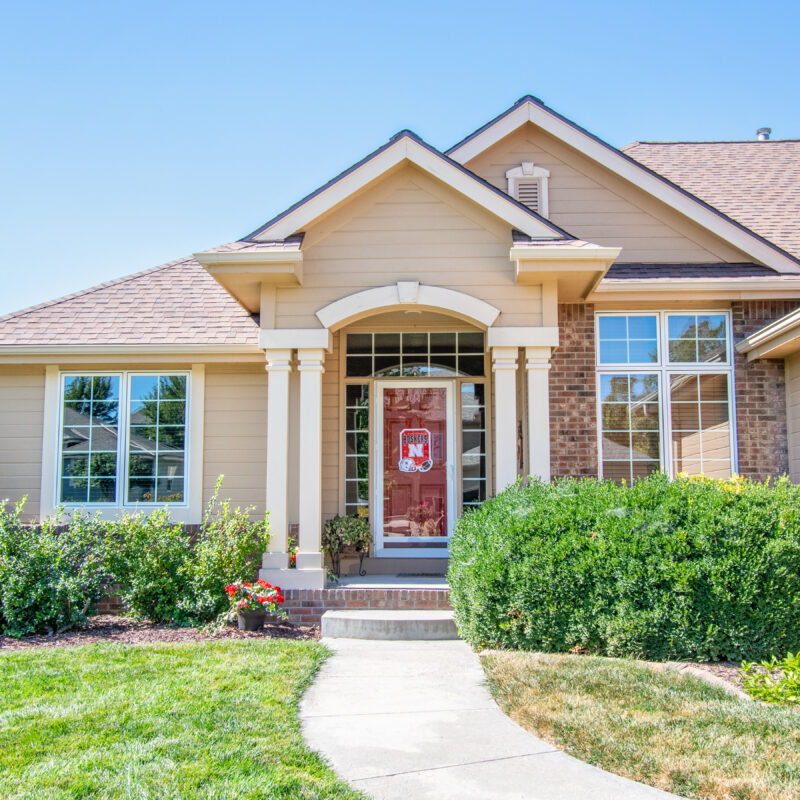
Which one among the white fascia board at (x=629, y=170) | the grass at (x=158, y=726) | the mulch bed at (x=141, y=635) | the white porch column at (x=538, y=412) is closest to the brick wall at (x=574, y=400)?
the white porch column at (x=538, y=412)

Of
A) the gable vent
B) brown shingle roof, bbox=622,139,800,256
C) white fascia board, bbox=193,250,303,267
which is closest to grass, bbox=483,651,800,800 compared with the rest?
white fascia board, bbox=193,250,303,267

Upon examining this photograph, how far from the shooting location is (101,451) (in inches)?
388

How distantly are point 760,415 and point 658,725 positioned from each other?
19.8 feet

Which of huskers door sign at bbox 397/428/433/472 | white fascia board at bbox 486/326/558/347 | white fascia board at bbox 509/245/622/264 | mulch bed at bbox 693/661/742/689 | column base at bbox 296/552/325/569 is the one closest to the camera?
mulch bed at bbox 693/661/742/689

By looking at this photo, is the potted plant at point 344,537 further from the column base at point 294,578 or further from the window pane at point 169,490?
the window pane at point 169,490

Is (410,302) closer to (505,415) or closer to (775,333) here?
(505,415)

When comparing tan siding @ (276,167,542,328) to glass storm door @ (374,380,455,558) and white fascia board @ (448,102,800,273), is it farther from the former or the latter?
white fascia board @ (448,102,800,273)

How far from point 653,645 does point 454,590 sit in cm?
178

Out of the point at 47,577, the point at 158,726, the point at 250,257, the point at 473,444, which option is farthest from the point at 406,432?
the point at 158,726

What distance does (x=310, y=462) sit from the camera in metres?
8.26

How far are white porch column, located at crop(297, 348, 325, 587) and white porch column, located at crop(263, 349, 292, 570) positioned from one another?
0.16 meters

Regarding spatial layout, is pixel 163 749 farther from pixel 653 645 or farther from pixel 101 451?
pixel 101 451

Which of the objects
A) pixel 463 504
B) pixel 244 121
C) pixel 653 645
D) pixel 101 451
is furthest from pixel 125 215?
pixel 653 645

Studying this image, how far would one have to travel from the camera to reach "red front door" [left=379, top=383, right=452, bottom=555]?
32.6 feet
